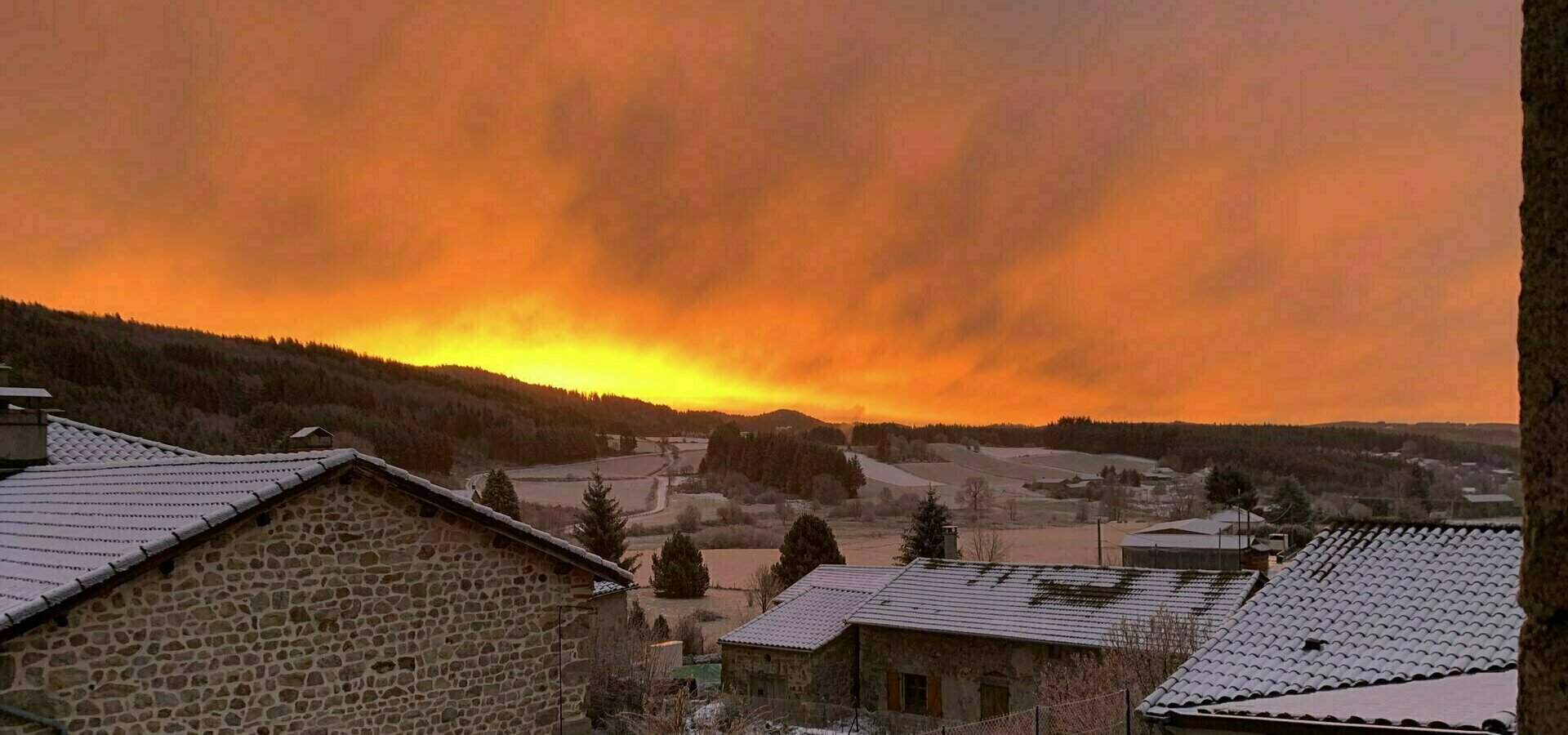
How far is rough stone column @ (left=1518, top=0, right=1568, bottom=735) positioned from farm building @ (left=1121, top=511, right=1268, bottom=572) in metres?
40.0

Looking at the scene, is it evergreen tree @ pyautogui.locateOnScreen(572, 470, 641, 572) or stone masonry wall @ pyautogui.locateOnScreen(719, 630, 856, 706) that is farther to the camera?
evergreen tree @ pyautogui.locateOnScreen(572, 470, 641, 572)

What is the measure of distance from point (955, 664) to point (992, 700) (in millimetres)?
1275

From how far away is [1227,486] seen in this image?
242 feet

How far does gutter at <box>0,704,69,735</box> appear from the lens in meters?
8.02

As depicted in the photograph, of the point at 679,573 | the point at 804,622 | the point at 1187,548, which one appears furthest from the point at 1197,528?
the point at 804,622

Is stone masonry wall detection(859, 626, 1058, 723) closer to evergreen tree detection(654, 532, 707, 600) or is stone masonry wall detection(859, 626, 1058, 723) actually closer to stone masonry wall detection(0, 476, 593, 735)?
stone masonry wall detection(0, 476, 593, 735)

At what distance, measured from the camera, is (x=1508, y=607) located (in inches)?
466

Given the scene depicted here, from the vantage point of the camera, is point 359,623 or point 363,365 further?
point 363,365

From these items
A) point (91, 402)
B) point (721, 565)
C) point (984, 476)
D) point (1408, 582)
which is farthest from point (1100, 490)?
point (1408, 582)

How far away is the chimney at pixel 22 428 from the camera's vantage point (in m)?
16.0

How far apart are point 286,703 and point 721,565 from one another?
2320 inches

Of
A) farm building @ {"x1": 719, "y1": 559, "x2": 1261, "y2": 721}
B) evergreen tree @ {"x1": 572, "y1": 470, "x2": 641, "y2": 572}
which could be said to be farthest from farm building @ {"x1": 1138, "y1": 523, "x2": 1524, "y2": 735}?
evergreen tree @ {"x1": 572, "y1": 470, "x2": 641, "y2": 572}

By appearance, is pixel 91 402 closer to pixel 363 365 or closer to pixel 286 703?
pixel 363 365

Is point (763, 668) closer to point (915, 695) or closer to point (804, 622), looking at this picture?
point (804, 622)
